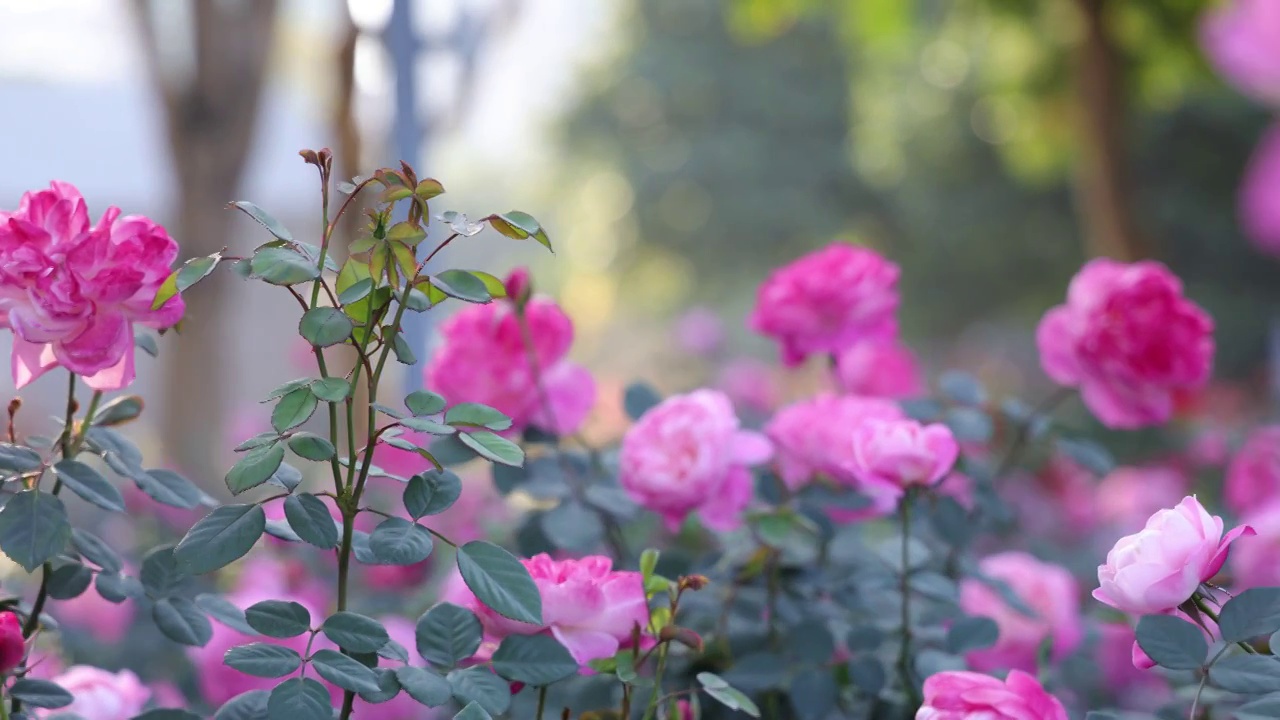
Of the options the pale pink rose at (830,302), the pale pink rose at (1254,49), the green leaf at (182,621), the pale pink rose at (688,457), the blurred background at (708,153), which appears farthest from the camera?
the blurred background at (708,153)

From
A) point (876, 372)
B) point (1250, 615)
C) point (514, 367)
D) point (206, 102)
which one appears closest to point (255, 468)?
point (514, 367)

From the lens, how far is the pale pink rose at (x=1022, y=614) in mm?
887

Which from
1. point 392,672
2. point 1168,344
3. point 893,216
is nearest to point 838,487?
point 1168,344

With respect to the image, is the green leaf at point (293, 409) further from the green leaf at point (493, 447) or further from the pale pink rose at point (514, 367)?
the pale pink rose at point (514, 367)

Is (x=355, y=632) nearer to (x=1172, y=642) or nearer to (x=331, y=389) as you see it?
(x=331, y=389)

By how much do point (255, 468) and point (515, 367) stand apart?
382mm

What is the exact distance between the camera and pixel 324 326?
0.53 meters

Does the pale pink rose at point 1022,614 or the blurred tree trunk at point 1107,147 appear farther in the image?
the blurred tree trunk at point 1107,147

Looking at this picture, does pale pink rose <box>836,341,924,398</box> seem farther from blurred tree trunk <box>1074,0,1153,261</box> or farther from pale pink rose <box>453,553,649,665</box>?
blurred tree trunk <box>1074,0,1153,261</box>

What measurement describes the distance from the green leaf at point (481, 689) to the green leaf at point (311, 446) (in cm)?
13

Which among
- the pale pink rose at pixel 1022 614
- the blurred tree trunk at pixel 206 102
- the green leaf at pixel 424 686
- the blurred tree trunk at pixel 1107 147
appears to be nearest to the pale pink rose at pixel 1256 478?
the pale pink rose at pixel 1022 614

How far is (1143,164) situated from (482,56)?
8111mm

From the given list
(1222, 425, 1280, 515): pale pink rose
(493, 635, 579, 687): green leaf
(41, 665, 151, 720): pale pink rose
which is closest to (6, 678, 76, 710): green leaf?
(41, 665, 151, 720): pale pink rose

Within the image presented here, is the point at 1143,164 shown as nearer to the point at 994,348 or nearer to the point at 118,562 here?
the point at 994,348
